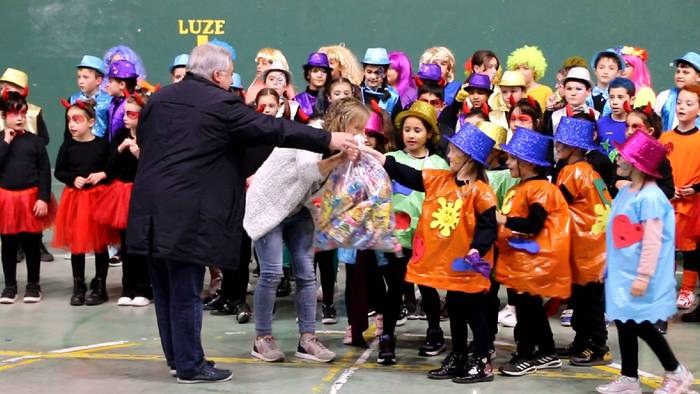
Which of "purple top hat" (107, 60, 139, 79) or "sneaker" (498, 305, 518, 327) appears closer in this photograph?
"sneaker" (498, 305, 518, 327)

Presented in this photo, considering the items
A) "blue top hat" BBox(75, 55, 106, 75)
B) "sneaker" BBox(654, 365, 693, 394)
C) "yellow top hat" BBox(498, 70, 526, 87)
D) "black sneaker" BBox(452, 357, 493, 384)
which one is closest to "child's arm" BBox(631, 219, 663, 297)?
"sneaker" BBox(654, 365, 693, 394)

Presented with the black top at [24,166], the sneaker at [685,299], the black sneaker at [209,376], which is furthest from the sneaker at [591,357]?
the black top at [24,166]

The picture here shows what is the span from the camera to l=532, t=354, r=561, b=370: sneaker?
6.33 m

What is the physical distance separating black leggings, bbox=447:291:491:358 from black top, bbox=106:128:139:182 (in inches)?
120

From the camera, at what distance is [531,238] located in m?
6.12

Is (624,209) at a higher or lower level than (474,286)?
higher

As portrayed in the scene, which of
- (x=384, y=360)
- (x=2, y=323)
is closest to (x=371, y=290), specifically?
(x=384, y=360)

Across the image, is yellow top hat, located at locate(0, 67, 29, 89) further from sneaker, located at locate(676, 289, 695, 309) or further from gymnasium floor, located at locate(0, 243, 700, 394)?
sneaker, located at locate(676, 289, 695, 309)

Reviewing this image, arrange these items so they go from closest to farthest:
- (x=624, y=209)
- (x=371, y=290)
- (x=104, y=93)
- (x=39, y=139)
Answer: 1. (x=624, y=209)
2. (x=371, y=290)
3. (x=39, y=139)
4. (x=104, y=93)

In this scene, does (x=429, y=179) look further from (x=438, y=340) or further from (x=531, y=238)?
(x=438, y=340)

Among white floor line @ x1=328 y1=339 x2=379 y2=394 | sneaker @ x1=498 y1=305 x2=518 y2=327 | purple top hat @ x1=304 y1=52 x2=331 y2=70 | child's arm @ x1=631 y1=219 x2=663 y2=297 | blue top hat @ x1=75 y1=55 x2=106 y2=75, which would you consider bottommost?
white floor line @ x1=328 y1=339 x2=379 y2=394

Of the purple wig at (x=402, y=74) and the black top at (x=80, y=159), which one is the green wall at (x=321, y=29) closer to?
the purple wig at (x=402, y=74)

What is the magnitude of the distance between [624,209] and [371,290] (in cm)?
174

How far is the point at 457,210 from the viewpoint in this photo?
19.7 ft
